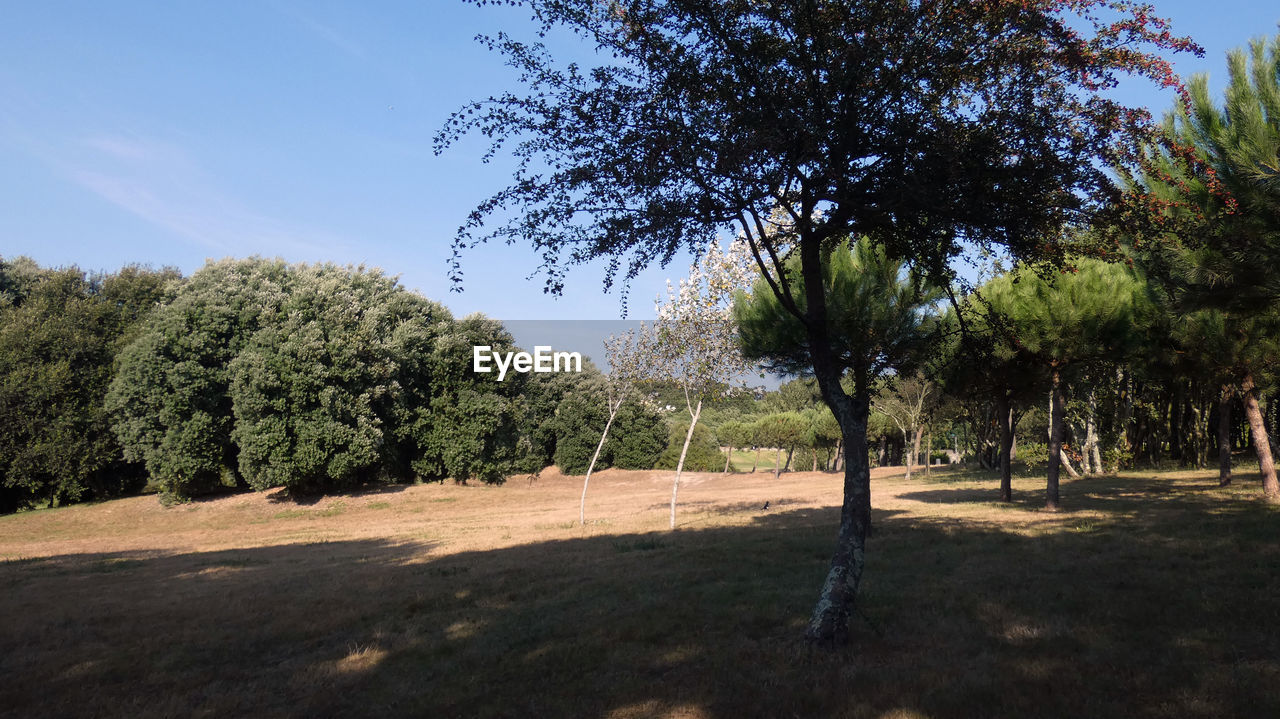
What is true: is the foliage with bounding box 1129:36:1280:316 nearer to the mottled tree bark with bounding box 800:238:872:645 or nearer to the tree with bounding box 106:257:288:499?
the mottled tree bark with bounding box 800:238:872:645

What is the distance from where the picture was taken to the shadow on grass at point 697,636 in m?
5.68

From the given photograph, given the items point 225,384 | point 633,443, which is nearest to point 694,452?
point 633,443

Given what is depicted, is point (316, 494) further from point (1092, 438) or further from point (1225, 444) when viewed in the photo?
point (1092, 438)

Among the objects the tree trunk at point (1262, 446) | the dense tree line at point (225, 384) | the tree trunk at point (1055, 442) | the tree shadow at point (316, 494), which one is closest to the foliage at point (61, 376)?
the dense tree line at point (225, 384)

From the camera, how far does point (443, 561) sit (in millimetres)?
14734

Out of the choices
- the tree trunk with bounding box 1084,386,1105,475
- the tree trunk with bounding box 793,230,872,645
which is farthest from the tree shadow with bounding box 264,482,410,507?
the tree trunk with bounding box 1084,386,1105,475

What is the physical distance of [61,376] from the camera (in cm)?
3089

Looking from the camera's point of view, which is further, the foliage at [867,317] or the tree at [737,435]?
the tree at [737,435]

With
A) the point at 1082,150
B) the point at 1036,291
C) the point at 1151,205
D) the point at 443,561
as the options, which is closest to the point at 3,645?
the point at 443,561

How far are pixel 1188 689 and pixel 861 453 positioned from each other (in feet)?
10.2

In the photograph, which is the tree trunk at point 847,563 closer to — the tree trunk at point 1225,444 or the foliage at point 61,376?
the tree trunk at point 1225,444

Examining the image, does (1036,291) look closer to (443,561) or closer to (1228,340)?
(1228,340)

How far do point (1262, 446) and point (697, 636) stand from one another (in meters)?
17.2

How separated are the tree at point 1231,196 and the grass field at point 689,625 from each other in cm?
386
